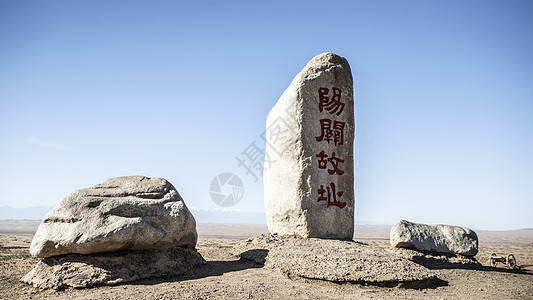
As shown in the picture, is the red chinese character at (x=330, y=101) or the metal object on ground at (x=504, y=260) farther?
the metal object on ground at (x=504, y=260)

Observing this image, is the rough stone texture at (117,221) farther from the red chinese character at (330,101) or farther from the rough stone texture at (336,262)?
the red chinese character at (330,101)

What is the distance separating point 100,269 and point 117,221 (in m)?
0.84

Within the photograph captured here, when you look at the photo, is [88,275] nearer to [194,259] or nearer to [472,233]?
[194,259]

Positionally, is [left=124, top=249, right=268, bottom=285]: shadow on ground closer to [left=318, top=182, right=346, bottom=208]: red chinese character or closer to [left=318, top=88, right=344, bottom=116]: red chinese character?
[left=318, top=182, right=346, bottom=208]: red chinese character

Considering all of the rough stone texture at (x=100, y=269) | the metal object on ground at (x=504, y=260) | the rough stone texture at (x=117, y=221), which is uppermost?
the rough stone texture at (x=117, y=221)

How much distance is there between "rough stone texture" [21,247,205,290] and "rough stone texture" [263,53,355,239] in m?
3.15

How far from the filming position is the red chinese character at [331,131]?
9.70 metres

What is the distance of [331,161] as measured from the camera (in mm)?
9703

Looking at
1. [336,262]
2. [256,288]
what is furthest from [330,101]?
[256,288]

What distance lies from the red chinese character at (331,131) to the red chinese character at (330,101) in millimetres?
283

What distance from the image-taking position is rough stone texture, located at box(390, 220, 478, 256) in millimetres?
11188

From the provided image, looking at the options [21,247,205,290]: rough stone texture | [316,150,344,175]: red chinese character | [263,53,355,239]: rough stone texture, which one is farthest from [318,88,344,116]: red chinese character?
[21,247,205,290]: rough stone texture

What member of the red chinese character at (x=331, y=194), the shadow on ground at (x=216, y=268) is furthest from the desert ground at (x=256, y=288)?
the red chinese character at (x=331, y=194)

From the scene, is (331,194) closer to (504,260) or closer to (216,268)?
(216,268)
